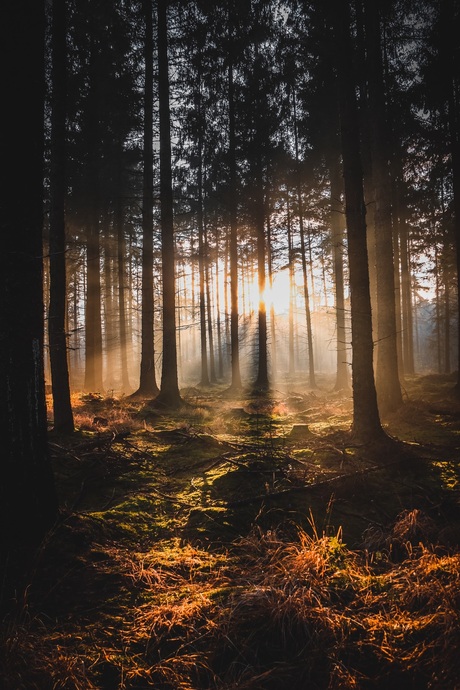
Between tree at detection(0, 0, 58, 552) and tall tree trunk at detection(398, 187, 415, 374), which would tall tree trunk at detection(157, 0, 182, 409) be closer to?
tree at detection(0, 0, 58, 552)

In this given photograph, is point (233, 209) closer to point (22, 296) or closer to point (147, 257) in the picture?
point (147, 257)

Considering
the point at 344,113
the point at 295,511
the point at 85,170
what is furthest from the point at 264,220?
the point at 295,511

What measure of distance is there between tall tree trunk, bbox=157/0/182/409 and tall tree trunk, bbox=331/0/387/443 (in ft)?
20.3

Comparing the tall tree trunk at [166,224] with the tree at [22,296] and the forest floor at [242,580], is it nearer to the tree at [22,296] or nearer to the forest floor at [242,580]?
the forest floor at [242,580]

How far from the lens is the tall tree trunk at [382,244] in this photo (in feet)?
26.7

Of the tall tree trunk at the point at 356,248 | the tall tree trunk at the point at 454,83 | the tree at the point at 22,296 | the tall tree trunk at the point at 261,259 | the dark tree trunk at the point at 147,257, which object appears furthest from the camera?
the tall tree trunk at the point at 261,259

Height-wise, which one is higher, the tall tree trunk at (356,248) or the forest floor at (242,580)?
the tall tree trunk at (356,248)

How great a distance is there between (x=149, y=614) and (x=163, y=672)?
41 cm

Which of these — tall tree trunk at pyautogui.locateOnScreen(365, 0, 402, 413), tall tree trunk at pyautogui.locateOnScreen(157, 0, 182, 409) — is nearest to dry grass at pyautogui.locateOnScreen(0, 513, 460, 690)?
tall tree trunk at pyautogui.locateOnScreen(365, 0, 402, 413)

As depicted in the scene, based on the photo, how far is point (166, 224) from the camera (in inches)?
415

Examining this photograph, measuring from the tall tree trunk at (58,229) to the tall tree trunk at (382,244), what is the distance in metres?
7.65

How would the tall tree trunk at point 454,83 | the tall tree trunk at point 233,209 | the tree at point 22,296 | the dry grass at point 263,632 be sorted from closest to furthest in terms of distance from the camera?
the dry grass at point 263,632 < the tree at point 22,296 < the tall tree trunk at point 454,83 < the tall tree trunk at point 233,209

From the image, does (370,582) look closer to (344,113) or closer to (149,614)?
(149,614)

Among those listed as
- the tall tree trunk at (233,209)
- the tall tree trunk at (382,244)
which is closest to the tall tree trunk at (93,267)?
the tall tree trunk at (233,209)
